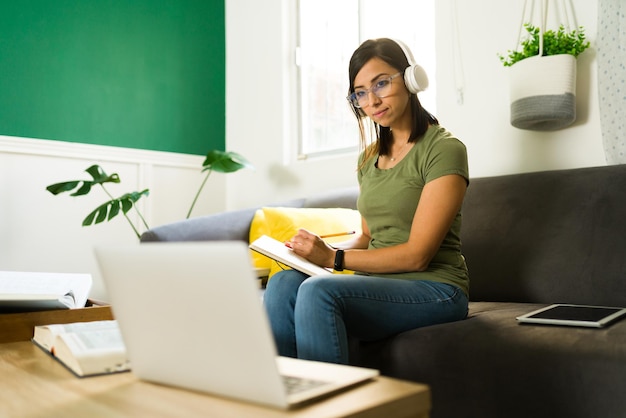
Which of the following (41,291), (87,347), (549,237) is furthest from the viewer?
(549,237)

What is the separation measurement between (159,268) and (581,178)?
1.48 metres

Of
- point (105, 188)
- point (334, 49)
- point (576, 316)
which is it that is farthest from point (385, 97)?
point (105, 188)

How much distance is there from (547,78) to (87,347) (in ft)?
5.34

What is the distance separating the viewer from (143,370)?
75cm

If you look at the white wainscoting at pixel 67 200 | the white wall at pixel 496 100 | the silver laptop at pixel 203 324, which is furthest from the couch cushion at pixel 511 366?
the white wainscoting at pixel 67 200

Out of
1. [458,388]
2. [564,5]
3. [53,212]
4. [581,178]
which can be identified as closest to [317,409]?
[458,388]

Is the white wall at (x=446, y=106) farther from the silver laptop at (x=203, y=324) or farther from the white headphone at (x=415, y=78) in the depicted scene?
the silver laptop at (x=203, y=324)

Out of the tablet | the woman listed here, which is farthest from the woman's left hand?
the tablet

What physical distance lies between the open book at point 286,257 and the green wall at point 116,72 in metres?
2.11

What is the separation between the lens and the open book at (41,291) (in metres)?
1.16

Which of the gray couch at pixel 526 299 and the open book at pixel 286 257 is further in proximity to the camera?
the open book at pixel 286 257

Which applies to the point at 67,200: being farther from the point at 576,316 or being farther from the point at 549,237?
the point at 576,316

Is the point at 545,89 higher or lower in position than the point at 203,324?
higher

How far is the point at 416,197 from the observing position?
142 centimetres
